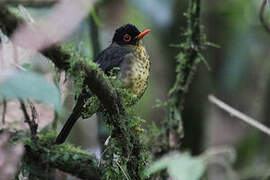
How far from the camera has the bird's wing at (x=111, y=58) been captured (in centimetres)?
330

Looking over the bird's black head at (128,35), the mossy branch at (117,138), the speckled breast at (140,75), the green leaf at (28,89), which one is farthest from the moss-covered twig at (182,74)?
the green leaf at (28,89)

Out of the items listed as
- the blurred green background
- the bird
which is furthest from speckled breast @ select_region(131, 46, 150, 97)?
the blurred green background

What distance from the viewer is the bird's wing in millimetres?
3296

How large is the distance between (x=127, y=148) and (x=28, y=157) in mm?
614

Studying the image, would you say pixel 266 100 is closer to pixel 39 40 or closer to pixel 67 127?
pixel 67 127

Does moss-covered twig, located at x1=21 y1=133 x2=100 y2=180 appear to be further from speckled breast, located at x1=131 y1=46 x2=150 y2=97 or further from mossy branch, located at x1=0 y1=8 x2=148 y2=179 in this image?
speckled breast, located at x1=131 y1=46 x2=150 y2=97

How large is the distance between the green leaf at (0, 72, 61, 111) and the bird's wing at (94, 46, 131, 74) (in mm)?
1743

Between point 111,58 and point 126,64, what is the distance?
0.42 feet

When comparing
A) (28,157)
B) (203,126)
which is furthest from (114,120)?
(203,126)

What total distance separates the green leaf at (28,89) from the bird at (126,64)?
4.35 ft

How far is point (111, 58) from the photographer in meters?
3.40

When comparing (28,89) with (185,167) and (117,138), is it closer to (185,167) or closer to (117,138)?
(185,167)

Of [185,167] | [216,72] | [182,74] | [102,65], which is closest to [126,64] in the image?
[102,65]

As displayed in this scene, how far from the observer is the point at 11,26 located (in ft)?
5.48
